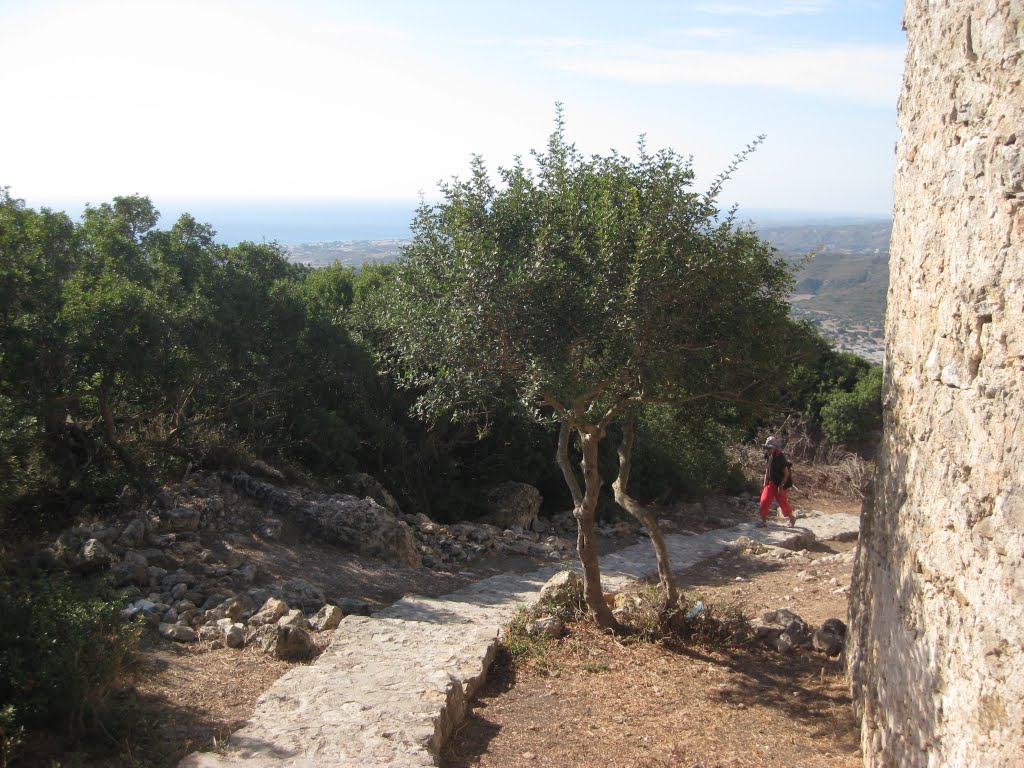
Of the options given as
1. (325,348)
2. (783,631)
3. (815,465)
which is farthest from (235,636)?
(815,465)

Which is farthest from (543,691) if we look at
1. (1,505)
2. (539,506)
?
(539,506)

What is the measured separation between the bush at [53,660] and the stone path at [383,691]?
719 millimetres

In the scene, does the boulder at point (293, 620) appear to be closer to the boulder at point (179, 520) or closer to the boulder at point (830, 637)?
the boulder at point (179, 520)

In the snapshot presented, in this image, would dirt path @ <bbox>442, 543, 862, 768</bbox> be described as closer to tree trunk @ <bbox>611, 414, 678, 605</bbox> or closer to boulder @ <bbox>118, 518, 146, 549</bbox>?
tree trunk @ <bbox>611, 414, 678, 605</bbox>

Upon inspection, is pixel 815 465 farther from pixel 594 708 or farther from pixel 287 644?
pixel 287 644

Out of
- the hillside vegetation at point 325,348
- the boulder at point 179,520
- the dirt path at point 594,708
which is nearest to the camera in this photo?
the dirt path at point 594,708

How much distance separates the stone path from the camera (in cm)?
509

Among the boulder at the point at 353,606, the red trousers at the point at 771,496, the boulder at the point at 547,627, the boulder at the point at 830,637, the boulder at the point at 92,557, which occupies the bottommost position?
the red trousers at the point at 771,496

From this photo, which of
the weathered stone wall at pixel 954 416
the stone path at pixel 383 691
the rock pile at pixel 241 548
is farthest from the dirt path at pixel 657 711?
the rock pile at pixel 241 548

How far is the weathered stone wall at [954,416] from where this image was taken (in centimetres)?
358

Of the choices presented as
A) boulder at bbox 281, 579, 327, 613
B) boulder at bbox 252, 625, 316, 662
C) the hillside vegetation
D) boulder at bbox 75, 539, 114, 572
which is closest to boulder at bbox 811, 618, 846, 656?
the hillside vegetation

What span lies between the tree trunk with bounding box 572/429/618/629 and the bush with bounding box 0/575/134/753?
4173 mm

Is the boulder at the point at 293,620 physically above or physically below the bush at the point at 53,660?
below

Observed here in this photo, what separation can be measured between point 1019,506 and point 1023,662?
63 centimetres
